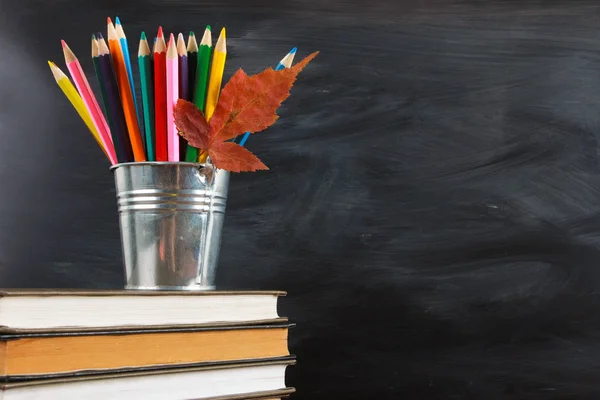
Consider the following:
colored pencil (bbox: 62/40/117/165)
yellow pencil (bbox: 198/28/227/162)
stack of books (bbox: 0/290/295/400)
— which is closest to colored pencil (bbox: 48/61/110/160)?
colored pencil (bbox: 62/40/117/165)

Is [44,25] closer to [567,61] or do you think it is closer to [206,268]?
[206,268]

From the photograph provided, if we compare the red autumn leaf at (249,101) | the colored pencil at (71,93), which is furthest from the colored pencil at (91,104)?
the red autumn leaf at (249,101)

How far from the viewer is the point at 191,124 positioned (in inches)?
25.1

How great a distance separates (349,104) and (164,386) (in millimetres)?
438

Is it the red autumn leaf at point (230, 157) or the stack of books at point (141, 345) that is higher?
the red autumn leaf at point (230, 157)

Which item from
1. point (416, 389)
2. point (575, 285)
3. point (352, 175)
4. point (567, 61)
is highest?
point (567, 61)

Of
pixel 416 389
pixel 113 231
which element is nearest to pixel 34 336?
pixel 113 231

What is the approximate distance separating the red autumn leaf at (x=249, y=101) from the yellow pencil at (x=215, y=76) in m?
0.04

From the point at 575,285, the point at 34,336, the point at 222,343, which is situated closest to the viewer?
the point at 34,336

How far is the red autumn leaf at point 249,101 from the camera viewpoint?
64 cm

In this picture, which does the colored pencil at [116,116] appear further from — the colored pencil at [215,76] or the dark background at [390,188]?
the dark background at [390,188]

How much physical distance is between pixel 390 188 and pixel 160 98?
0.31 m

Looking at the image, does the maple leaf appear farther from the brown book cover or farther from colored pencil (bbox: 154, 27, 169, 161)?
the brown book cover

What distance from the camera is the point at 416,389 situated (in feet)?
2.76
